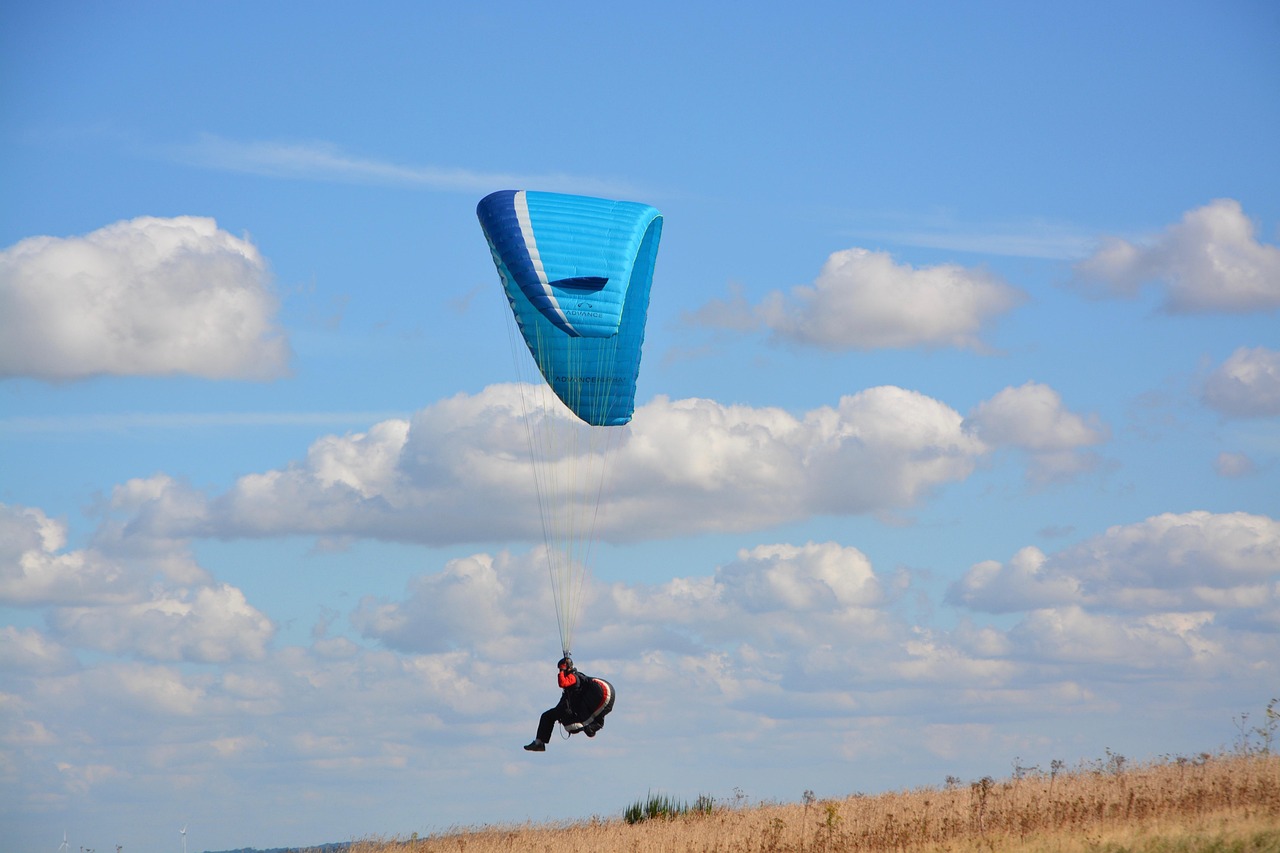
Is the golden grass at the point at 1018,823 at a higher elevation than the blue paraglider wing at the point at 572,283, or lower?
lower

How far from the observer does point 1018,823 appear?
20.8 meters

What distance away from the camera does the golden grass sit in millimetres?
18828

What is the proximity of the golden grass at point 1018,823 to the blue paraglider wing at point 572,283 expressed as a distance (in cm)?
722

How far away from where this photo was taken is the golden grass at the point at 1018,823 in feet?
61.8

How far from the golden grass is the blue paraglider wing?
7222 millimetres

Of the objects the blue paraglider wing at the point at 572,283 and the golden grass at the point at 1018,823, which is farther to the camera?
the blue paraglider wing at the point at 572,283

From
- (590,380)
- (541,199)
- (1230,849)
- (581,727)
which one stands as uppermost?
(541,199)

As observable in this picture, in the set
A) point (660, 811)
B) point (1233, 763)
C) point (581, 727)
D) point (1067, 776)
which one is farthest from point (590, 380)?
point (1233, 763)

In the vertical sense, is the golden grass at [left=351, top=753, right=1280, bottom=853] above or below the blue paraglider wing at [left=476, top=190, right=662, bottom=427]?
below

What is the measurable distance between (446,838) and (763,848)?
6.43 meters

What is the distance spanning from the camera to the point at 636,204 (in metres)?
27.1

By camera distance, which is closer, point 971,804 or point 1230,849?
point 1230,849

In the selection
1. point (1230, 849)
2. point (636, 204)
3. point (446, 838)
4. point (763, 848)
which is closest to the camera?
point (1230, 849)

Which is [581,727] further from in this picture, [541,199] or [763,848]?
[541,199]
